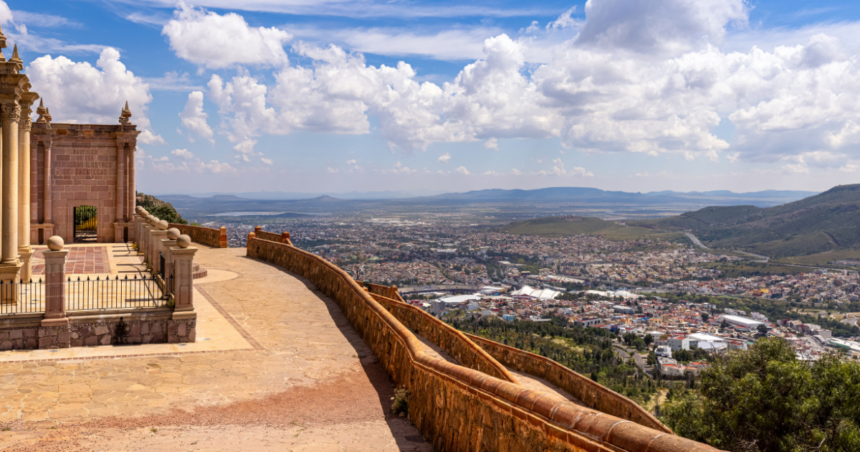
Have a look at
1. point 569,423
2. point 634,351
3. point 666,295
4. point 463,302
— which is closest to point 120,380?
point 569,423

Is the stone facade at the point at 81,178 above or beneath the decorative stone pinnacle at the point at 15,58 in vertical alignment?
beneath

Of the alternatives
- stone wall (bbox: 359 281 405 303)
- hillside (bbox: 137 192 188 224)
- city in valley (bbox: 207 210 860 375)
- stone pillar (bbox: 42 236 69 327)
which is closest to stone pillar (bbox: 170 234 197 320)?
stone pillar (bbox: 42 236 69 327)

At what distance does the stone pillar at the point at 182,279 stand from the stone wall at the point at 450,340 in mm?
6302

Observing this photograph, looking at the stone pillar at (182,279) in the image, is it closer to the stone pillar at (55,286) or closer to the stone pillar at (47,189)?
the stone pillar at (55,286)

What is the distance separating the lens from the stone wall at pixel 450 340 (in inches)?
498

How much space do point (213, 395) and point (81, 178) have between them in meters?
22.1

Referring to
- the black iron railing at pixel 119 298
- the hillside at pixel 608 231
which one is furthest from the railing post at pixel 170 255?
the hillside at pixel 608 231

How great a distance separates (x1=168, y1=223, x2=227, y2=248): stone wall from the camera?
30172mm

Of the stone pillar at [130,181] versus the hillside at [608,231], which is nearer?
the stone pillar at [130,181]

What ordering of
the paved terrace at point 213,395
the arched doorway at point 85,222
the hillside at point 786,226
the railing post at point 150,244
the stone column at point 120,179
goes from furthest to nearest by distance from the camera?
1. the hillside at point 786,226
2. the arched doorway at point 85,222
3. the stone column at point 120,179
4. the railing post at point 150,244
5. the paved terrace at point 213,395

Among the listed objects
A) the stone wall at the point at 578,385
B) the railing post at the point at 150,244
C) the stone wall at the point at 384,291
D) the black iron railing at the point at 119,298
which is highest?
the railing post at the point at 150,244

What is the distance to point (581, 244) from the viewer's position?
544 feet

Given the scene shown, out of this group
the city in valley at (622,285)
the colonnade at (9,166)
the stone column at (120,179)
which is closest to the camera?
the colonnade at (9,166)

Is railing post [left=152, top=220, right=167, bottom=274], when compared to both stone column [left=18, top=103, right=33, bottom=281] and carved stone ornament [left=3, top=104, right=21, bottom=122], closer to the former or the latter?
stone column [left=18, top=103, right=33, bottom=281]
